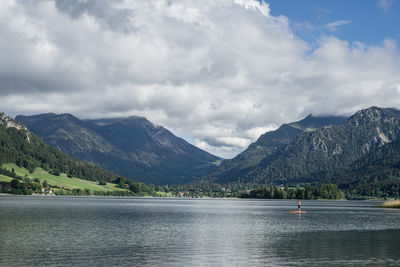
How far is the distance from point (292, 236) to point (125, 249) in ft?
128

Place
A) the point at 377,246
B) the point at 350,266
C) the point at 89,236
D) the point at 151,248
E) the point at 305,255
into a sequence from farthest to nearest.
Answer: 1. the point at 89,236
2. the point at 377,246
3. the point at 151,248
4. the point at 305,255
5. the point at 350,266

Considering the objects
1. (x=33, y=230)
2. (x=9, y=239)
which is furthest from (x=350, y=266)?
(x=33, y=230)

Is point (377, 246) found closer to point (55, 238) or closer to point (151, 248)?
point (151, 248)

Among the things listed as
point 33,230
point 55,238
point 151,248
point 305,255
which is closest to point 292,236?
point 305,255

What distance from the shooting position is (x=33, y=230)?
324ft

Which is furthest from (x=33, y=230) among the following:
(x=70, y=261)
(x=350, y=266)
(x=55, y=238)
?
(x=350, y=266)

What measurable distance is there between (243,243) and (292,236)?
18.0m

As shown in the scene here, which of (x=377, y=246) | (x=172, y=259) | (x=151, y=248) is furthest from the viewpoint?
(x=377, y=246)

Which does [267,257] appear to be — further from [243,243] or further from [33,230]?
[33,230]

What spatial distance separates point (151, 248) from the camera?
74688 mm

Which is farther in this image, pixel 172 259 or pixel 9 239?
pixel 9 239

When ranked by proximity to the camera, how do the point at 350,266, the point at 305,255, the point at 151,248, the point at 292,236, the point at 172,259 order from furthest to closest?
the point at 292,236 → the point at 151,248 → the point at 305,255 → the point at 172,259 → the point at 350,266

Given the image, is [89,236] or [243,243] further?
[89,236]

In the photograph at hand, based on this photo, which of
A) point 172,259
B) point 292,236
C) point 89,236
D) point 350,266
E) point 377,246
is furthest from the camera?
point 292,236
